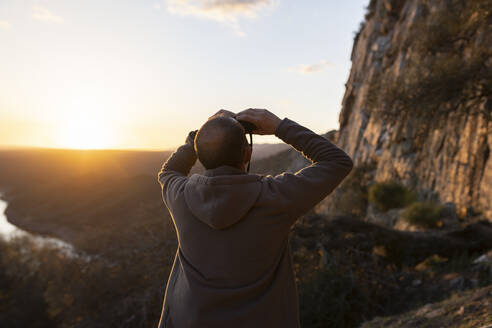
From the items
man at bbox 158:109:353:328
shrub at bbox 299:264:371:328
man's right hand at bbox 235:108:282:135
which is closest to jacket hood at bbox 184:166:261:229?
man at bbox 158:109:353:328

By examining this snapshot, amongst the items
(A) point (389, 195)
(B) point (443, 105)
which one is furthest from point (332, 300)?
(A) point (389, 195)

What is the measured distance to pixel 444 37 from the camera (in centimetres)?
990

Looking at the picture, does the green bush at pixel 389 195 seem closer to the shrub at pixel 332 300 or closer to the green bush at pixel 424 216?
the green bush at pixel 424 216

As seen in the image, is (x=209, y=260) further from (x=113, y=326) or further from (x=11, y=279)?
(x=11, y=279)

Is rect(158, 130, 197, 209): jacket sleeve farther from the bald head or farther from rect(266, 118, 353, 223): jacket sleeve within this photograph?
rect(266, 118, 353, 223): jacket sleeve

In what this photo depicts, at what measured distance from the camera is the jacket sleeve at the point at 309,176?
53.6 inches

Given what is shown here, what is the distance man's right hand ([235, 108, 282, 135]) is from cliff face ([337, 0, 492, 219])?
346 inches

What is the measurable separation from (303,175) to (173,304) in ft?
3.03

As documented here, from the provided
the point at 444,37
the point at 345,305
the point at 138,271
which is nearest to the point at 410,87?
the point at 444,37

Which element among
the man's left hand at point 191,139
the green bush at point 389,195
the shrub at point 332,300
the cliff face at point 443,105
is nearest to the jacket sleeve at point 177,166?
the man's left hand at point 191,139

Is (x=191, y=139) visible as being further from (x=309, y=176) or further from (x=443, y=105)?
(x=443, y=105)

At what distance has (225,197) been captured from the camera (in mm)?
1301

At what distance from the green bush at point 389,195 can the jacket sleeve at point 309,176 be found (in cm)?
1606

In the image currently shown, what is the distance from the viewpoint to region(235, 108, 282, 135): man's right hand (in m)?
1.59
